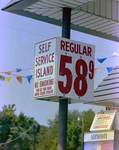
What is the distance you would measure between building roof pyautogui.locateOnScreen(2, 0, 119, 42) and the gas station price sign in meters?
0.93

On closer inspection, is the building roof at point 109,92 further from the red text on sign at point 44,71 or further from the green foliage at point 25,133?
the green foliage at point 25,133

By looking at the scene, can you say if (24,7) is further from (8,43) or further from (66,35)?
(8,43)

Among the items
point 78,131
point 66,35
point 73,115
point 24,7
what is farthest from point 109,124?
point 73,115

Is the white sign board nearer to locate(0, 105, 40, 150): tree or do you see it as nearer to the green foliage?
the green foliage

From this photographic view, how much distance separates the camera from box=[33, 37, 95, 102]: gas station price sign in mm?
6207

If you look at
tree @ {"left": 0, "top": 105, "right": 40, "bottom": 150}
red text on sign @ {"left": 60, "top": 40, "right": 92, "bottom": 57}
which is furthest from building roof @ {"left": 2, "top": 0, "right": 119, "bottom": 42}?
tree @ {"left": 0, "top": 105, "right": 40, "bottom": 150}

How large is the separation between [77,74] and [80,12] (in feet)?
5.94

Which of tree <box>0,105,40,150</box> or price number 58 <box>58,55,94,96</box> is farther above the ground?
price number 58 <box>58,55,94,96</box>

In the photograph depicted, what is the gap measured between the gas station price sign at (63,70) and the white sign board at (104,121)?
3.68ft

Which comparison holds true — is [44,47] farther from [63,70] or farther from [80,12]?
[80,12]

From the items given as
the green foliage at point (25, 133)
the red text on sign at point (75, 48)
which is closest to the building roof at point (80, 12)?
the red text on sign at point (75, 48)

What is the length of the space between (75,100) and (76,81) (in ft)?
1.62

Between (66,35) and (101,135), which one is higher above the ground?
(66,35)

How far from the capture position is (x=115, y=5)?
7898 millimetres
